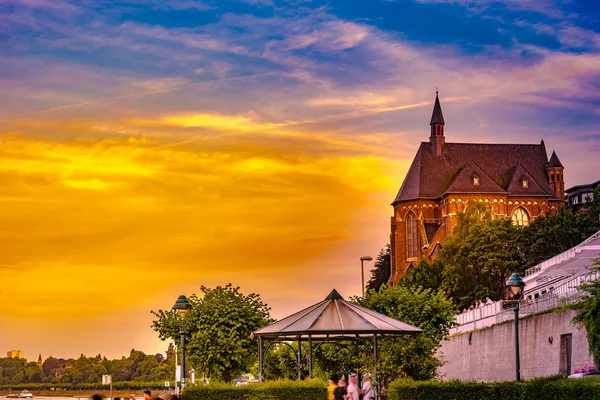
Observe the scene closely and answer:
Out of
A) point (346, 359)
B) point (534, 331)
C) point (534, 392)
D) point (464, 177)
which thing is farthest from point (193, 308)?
point (464, 177)

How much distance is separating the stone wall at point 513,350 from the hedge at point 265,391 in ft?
44.0

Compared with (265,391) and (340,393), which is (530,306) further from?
(340,393)

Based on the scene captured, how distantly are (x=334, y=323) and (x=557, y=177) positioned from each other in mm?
131274

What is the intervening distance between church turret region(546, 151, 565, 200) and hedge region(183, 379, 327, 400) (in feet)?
436

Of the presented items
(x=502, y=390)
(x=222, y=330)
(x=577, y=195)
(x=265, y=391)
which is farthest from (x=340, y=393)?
(x=577, y=195)

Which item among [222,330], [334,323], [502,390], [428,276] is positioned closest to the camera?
[502,390]

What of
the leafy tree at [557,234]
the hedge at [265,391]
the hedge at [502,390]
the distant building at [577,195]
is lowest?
the hedge at [265,391]

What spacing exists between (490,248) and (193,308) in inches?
2516

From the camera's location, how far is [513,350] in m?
61.4

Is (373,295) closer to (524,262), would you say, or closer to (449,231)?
(524,262)

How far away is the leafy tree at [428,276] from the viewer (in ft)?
389

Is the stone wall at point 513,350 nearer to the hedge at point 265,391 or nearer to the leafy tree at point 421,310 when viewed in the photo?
the leafy tree at point 421,310

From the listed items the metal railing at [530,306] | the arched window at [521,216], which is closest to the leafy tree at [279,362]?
the metal railing at [530,306]

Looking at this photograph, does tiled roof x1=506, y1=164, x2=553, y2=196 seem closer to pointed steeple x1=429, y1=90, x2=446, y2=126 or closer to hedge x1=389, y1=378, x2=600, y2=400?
pointed steeple x1=429, y1=90, x2=446, y2=126
